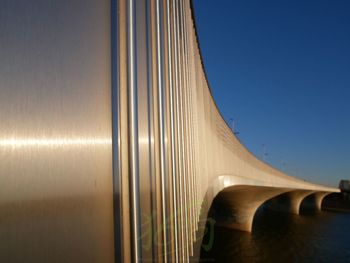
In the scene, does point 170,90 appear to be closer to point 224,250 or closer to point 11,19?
point 11,19

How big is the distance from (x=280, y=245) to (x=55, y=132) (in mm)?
23072

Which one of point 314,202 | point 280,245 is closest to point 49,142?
point 280,245

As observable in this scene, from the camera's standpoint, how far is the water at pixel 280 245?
57.8 feet

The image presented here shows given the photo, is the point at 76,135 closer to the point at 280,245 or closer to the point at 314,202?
the point at 280,245

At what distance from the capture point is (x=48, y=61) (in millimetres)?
846

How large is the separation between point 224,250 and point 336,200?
53402 millimetres

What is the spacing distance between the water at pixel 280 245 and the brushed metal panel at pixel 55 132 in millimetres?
15073

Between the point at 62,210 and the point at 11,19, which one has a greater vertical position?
the point at 11,19

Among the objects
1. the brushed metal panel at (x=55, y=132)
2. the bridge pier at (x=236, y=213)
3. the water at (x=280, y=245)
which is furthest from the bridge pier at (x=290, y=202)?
the brushed metal panel at (x=55, y=132)

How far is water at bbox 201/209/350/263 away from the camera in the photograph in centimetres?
1762

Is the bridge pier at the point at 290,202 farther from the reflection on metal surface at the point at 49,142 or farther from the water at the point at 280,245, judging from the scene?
the reflection on metal surface at the point at 49,142

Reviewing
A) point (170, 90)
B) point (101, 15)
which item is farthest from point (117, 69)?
point (170, 90)

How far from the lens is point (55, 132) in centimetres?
87

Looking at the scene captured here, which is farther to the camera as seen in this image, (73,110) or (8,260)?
(73,110)
